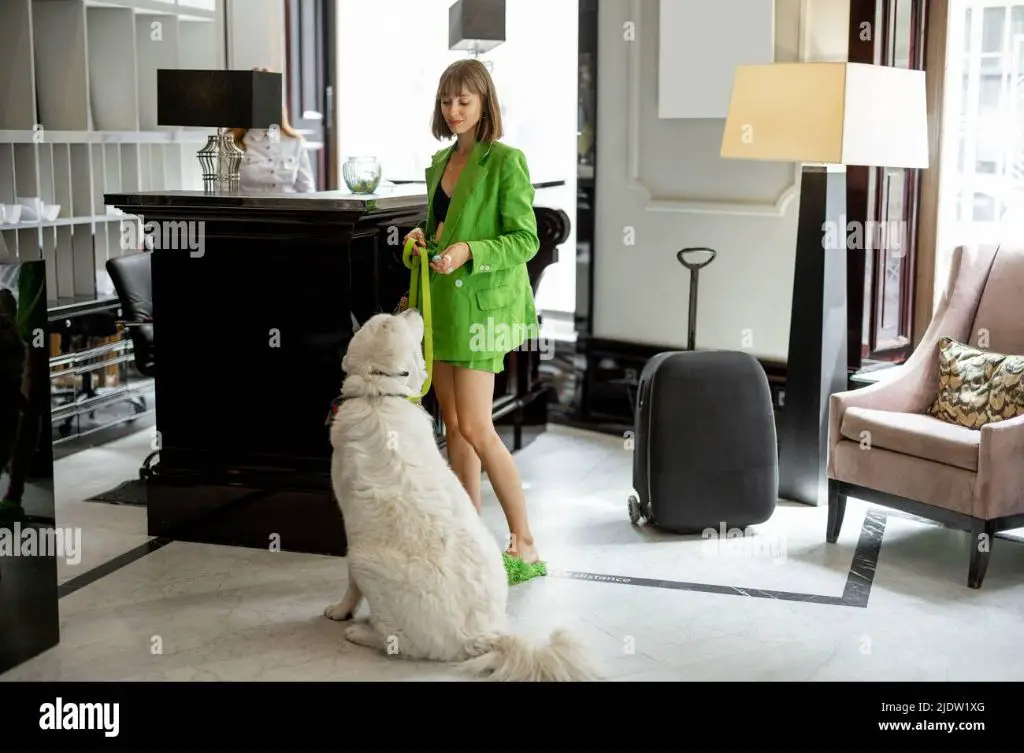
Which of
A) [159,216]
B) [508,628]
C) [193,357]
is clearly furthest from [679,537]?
[159,216]

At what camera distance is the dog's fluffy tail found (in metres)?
2.84

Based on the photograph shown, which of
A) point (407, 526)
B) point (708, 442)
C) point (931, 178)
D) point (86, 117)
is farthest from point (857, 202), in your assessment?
point (86, 117)

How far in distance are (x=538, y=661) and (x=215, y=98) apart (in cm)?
243

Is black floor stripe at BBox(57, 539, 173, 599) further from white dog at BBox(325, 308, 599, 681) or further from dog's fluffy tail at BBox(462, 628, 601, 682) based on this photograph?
dog's fluffy tail at BBox(462, 628, 601, 682)

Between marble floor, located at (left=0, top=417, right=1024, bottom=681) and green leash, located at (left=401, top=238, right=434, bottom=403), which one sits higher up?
green leash, located at (left=401, top=238, right=434, bottom=403)

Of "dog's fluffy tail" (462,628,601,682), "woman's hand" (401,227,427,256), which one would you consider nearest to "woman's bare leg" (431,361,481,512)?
"woman's hand" (401,227,427,256)

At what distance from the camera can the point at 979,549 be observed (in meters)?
3.74

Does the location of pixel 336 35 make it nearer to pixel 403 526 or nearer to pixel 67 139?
pixel 67 139

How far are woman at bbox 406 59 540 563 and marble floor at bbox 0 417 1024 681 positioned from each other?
0.64 meters

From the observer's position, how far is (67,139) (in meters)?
5.56

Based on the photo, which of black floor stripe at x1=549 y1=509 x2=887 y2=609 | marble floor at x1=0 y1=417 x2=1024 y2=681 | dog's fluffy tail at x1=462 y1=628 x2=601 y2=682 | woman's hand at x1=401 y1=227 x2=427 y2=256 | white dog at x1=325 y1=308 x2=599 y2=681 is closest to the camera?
dog's fluffy tail at x1=462 y1=628 x2=601 y2=682

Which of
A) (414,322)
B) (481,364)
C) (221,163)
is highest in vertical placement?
(221,163)

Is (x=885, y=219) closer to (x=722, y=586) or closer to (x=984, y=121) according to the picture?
(x=984, y=121)

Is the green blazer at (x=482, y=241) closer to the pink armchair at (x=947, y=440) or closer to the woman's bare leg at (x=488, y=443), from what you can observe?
the woman's bare leg at (x=488, y=443)
